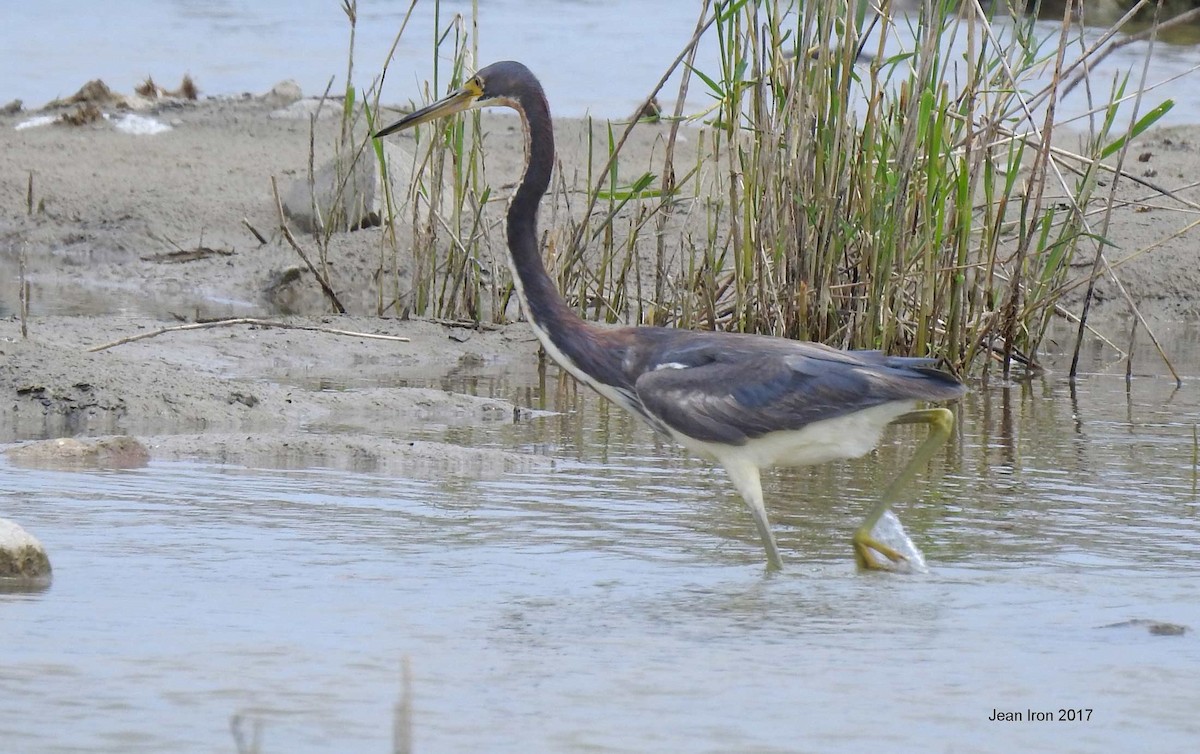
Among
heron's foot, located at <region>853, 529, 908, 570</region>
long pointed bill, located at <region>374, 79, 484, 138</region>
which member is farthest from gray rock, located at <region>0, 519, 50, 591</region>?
heron's foot, located at <region>853, 529, 908, 570</region>

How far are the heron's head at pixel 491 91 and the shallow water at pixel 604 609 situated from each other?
1.27m

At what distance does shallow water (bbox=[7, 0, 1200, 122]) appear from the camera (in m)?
16.1

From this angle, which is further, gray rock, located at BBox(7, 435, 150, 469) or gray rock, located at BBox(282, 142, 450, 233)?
gray rock, located at BBox(282, 142, 450, 233)

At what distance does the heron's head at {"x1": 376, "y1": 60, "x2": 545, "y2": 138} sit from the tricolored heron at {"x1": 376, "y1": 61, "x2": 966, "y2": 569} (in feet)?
1.89

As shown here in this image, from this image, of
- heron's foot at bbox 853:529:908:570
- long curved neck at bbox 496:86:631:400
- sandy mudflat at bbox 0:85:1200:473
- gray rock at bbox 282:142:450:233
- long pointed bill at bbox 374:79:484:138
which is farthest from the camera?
gray rock at bbox 282:142:450:233

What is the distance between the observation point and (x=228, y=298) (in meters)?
10.2

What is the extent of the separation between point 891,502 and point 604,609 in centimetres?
124

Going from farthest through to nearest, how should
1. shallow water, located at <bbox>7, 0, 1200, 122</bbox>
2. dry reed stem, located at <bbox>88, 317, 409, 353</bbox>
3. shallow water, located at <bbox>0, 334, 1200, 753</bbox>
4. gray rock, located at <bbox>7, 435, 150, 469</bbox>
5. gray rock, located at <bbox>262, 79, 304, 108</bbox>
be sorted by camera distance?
shallow water, located at <bbox>7, 0, 1200, 122</bbox> → gray rock, located at <bbox>262, 79, 304, 108</bbox> → dry reed stem, located at <bbox>88, 317, 409, 353</bbox> → gray rock, located at <bbox>7, 435, 150, 469</bbox> → shallow water, located at <bbox>0, 334, 1200, 753</bbox>

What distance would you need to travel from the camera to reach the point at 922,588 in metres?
4.60

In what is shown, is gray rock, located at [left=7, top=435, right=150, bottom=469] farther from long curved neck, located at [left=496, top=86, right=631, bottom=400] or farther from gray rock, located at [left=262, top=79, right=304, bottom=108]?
gray rock, located at [left=262, top=79, right=304, bottom=108]

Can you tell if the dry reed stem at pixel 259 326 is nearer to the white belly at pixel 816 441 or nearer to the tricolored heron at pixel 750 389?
the tricolored heron at pixel 750 389

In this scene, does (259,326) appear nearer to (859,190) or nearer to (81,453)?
(81,453)

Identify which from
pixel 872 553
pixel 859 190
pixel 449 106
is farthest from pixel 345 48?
pixel 872 553

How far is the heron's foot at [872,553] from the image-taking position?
4.82 meters
